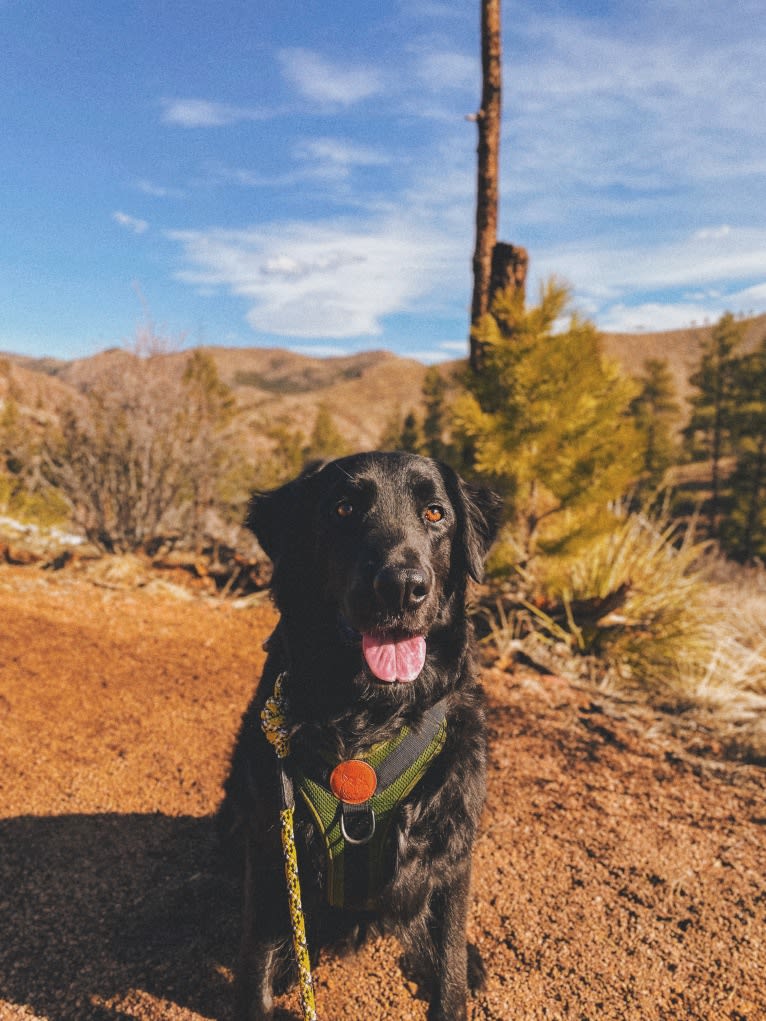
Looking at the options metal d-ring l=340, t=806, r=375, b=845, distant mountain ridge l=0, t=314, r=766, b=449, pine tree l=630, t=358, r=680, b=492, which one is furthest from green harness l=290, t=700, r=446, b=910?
pine tree l=630, t=358, r=680, b=492

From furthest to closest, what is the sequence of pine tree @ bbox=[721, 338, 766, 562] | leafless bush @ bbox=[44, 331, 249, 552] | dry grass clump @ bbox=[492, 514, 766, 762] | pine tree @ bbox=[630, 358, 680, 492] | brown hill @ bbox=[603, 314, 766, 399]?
brown hill @ bbox=[603, 314, 766, 399]
pine tree @ bbox=[630, 358, 680, 492]
pine tree @ bbox=[721, 338, 766, 562]
leafless bush @ bbox=[44, 331, 249, 552]
dry grass clump @ bbox=[492, 514, 766, 762]

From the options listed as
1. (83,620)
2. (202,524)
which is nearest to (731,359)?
(202,524)

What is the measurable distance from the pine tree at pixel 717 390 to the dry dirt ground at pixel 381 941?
32.6 m

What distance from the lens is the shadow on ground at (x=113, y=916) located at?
2.14 m

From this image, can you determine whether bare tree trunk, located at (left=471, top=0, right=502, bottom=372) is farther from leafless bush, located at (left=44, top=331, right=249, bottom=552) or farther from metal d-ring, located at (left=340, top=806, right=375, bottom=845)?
metal d-ring, located at (left=340, top=806, right=375, bottom=845)

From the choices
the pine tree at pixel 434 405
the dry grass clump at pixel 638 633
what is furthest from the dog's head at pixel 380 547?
the pine tree at pixel 434 405

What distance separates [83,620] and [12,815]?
2.48m

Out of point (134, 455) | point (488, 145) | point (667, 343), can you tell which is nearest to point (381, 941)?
point (134, 455)

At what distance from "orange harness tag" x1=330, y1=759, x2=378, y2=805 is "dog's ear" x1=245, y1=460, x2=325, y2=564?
77 centimetres

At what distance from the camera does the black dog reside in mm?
1860

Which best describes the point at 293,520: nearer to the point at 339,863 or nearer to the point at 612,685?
the point at 339,863

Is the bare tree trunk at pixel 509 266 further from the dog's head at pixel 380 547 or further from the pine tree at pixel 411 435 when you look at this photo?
the pine tree at pixel 411 435

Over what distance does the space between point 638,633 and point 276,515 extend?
427 cm

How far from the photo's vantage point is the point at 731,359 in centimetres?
3388
